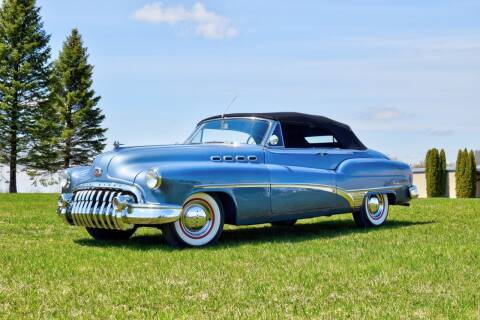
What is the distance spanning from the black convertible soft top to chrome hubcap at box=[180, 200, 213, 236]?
1894 millimetres

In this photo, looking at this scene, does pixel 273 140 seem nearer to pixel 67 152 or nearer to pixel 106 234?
pixel 106 234

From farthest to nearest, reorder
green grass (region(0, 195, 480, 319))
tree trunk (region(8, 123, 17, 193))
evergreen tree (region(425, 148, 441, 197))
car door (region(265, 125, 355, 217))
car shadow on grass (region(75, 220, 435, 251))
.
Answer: tree trunk (region(8, 123, 17, 193)) < evergreen tree (region(425, 148, 441, 197)) < car door (region(265, 125, 355, 217)) < car shadow on grass (region(75, 220, 435, 251)) < green grass (region(0, 195, 480, 319))

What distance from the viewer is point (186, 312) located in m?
4.78

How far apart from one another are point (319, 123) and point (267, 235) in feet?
6.46

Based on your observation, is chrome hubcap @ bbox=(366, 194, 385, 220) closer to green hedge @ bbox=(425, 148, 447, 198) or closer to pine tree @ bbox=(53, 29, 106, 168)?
green hedge @ bbox=(425, 148, 447, 198)

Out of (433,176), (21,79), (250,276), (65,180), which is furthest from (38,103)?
(250,276)

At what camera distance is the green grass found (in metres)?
4.88

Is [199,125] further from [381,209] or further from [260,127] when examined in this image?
[381,209]

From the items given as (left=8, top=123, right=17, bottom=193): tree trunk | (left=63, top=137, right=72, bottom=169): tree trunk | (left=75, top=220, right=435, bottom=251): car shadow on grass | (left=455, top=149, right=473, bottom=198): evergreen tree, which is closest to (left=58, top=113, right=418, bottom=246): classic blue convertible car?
(left=75, top=220, right=435, bottom=251): car shadow on grass

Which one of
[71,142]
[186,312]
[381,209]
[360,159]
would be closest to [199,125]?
[360,159]

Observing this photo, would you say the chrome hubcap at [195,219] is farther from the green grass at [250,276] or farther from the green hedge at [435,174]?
the green hedge at [435,174]

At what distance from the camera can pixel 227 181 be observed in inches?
332

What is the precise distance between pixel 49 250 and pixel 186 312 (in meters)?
3.88

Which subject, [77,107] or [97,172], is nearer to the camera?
[97,172]
